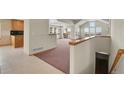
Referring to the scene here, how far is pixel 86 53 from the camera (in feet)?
8.21

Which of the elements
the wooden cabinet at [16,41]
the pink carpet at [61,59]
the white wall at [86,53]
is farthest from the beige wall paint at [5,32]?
the white wall at [86,53]

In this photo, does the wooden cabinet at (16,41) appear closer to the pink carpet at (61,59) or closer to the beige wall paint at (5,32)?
the beige wall paint at (5,32)

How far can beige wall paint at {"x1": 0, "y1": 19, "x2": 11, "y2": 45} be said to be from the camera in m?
7.64

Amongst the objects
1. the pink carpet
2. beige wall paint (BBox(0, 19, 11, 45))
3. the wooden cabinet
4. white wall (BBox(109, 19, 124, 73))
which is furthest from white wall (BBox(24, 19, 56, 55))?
beige wall paint (BBox(0, 19, 11, 45))

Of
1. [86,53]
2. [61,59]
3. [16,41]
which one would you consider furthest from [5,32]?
[86,53]

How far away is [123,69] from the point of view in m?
2.88

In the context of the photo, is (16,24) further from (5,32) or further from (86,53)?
(86,53)

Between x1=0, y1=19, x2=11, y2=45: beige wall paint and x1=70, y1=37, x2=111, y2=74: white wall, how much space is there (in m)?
6.36

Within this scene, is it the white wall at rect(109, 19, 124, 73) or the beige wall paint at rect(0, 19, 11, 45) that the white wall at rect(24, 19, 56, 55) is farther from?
the beige wall paint at rect(0, 19, 11, 45)

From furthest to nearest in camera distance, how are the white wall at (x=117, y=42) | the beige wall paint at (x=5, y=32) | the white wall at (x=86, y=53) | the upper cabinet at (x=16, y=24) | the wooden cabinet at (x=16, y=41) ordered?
1. the upper cabinet at (x=16, y=24)
2. the beige wall paint at (x=5, y=32)
3. the wooden cabinet at (x=16, y=41)
4. the white wall at (x=117, y=42)
5. the white wall at (x=86, y=53)

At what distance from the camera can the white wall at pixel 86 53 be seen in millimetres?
2318

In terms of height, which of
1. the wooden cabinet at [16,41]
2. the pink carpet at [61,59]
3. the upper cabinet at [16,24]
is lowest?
the pink carpet at [61,59]

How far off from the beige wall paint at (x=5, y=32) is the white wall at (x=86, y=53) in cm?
636
